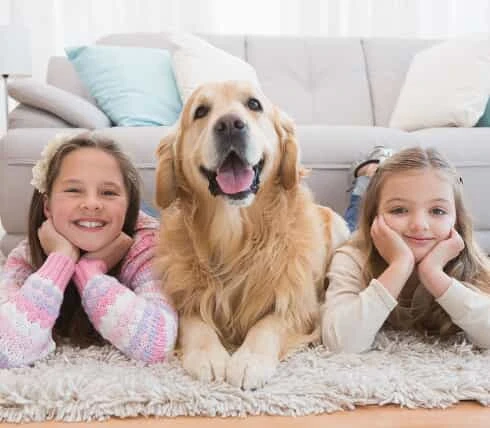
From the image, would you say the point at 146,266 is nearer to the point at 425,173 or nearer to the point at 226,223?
the point at 226,223

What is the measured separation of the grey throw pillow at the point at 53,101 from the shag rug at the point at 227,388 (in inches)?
55.0

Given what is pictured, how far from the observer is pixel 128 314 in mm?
1271

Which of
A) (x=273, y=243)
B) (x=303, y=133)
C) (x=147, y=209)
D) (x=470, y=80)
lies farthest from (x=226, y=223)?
(x=470, y=80)

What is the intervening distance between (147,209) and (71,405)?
1.15 metres

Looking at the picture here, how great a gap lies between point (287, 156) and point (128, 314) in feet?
1.87

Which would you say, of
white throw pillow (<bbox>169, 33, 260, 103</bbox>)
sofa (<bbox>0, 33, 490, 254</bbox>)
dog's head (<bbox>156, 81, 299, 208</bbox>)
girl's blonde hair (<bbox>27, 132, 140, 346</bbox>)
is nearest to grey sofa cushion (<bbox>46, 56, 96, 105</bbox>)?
sofa (<bbox>0, 33, 490, 254</bbox>)

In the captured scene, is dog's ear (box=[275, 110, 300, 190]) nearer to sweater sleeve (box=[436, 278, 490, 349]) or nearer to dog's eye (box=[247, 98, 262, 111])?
dog's eye (box=[247, 98, 262, 111])

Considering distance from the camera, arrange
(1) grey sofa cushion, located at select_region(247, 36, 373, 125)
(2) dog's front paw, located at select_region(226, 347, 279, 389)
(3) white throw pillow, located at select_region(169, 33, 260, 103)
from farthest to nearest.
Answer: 1. (1) grey sofa cushion, located at select_region(247, 36, 373, 125)
2. (3) white throw pillow, located at select_region(169, 33, 260, 103)
3. (2) dog's front paw, located at select_region(226, 347, 279, 389)

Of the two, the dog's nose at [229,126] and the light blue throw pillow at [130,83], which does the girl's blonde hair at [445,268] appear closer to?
the dog's nose at [229,126]

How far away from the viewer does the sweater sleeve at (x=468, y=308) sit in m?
1.31

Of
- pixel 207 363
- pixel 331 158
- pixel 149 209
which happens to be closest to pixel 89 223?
pixel 207 363

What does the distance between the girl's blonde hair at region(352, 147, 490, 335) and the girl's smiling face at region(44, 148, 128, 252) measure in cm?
68

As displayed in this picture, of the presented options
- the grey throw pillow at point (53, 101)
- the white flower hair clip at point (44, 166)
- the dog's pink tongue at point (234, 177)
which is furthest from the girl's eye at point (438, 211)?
the grey throw pillow at point (53, 101)

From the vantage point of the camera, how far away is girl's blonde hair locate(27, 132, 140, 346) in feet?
4.86
